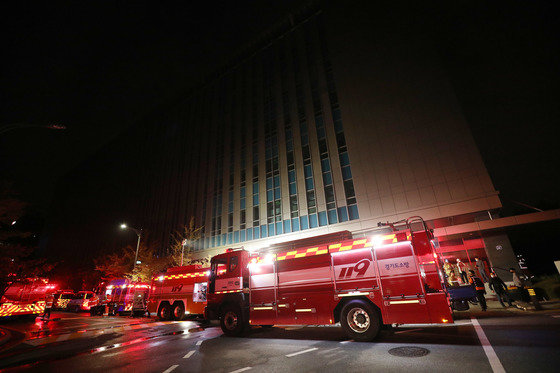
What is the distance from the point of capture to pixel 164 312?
602 inches

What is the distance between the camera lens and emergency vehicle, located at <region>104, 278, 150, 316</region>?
66.7ft

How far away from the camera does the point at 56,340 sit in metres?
9.52

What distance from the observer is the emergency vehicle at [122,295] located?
20.3 metres

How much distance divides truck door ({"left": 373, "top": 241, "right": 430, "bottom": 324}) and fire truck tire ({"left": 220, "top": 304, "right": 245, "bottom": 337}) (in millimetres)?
5300

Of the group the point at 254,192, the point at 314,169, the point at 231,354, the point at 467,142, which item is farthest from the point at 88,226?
the point at 467,142

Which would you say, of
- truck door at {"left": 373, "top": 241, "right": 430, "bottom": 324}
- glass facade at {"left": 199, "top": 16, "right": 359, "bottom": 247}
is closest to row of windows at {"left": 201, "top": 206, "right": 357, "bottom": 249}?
glass facade at {"left": 199, "top": 16, "right": 359, "bottom": 247}

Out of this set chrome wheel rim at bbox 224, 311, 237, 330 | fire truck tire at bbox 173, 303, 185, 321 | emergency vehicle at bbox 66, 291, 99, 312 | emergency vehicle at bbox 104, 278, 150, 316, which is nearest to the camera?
chrome wheel rim at bbox 224, 311, 237, 330

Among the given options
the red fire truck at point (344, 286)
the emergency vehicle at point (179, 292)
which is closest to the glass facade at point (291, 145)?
the emergency vehicle at point (179, 292)

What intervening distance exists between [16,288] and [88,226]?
6112 cm

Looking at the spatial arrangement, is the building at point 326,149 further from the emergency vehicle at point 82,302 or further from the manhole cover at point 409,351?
the emergency vehicle at point 82,302

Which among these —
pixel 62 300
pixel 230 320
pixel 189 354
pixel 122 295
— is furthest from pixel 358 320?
pixel 62 300

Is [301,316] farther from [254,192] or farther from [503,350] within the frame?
[254,192]

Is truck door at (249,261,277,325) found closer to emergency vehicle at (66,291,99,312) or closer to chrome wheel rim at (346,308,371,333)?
chrome wheel rim at (346,308,371,333)

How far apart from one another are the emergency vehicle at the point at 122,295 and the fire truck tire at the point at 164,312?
4.97 metres
